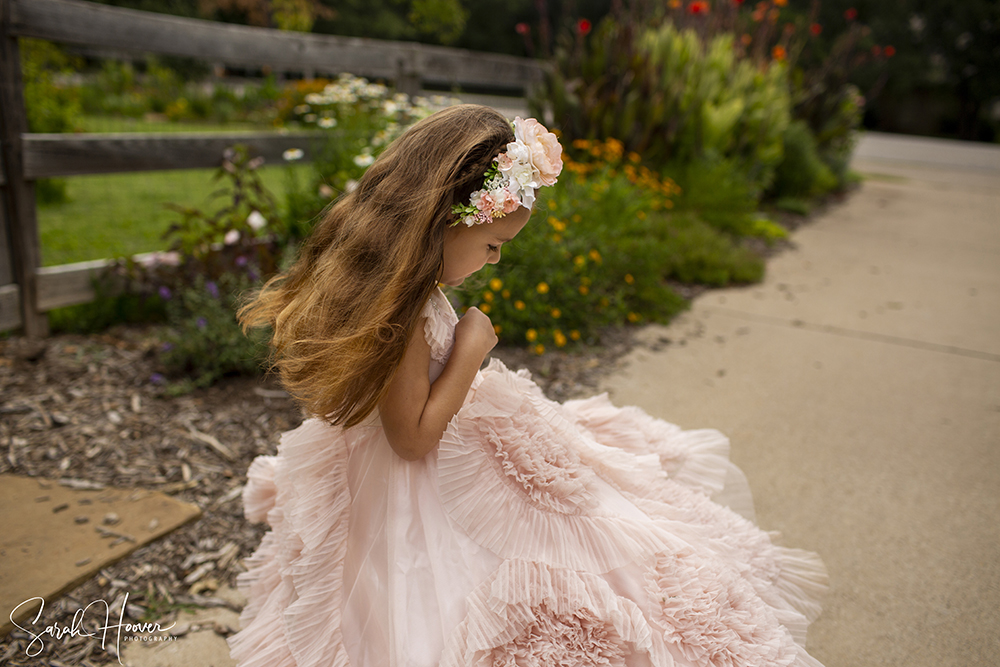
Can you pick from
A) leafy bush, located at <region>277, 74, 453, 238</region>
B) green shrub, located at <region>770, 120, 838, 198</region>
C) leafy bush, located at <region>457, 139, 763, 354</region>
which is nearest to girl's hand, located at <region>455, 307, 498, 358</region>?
leafy bush, located at <region>457, 139, 763, 354</region>

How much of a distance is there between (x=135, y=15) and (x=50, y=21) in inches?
16.9

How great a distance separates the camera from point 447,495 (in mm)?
1383

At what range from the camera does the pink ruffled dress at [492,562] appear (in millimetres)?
1321

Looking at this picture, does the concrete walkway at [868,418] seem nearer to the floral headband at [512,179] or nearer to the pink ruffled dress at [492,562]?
the pink ruffled dress at [492,562]

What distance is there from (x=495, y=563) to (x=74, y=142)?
9.91 feet

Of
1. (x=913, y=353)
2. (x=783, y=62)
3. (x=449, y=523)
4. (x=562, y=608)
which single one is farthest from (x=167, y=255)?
(x=783, y=62)

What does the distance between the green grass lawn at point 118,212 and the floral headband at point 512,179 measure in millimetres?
2854

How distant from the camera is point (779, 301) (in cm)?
472

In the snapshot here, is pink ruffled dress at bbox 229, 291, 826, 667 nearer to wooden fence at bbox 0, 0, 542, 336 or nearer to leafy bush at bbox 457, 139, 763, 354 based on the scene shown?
leafy bush at bbox 457, 139, 763, 354

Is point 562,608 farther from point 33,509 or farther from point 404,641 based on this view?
point 33,509

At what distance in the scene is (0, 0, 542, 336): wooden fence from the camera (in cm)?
292

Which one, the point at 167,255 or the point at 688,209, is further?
the point at 688,209

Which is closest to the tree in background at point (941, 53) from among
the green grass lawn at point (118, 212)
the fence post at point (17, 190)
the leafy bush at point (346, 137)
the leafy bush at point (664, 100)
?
the leafy bush at point (664, 100)

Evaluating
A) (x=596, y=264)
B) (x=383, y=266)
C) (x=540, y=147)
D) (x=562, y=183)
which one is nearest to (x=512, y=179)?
(x=540, y=147)
